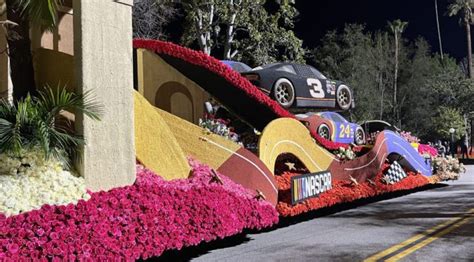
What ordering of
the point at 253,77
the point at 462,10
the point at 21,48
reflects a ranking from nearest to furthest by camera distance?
1. the point at 21,48
2. the point at 253,77
3. the point at 462,10

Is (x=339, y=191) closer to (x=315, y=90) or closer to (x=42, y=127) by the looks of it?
(x=315, y=90)

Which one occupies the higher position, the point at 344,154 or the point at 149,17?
the point at 149,17

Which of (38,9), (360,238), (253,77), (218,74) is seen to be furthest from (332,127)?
(38,9)

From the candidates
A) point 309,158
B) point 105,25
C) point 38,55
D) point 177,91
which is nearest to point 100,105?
point 105,25

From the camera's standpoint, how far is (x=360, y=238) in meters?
8.66

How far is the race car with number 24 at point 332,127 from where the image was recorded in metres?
16.2

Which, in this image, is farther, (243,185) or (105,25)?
(243,185)

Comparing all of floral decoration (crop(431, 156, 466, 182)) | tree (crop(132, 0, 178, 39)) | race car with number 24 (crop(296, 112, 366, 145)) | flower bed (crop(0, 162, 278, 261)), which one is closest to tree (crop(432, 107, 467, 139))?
floral decoration (crop(431, 156, 466, 182))

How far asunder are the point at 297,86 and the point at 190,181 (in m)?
7.77

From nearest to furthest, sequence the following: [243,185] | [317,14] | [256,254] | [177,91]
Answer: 1. [256,254]
2. [243,185]
3. [177,91]
4. [317,14]

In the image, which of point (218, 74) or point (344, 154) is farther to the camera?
point (344, 154)

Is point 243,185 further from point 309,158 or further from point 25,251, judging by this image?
point 25,251

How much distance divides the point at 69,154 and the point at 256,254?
9.50 feet

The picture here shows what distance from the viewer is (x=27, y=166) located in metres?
6.19
